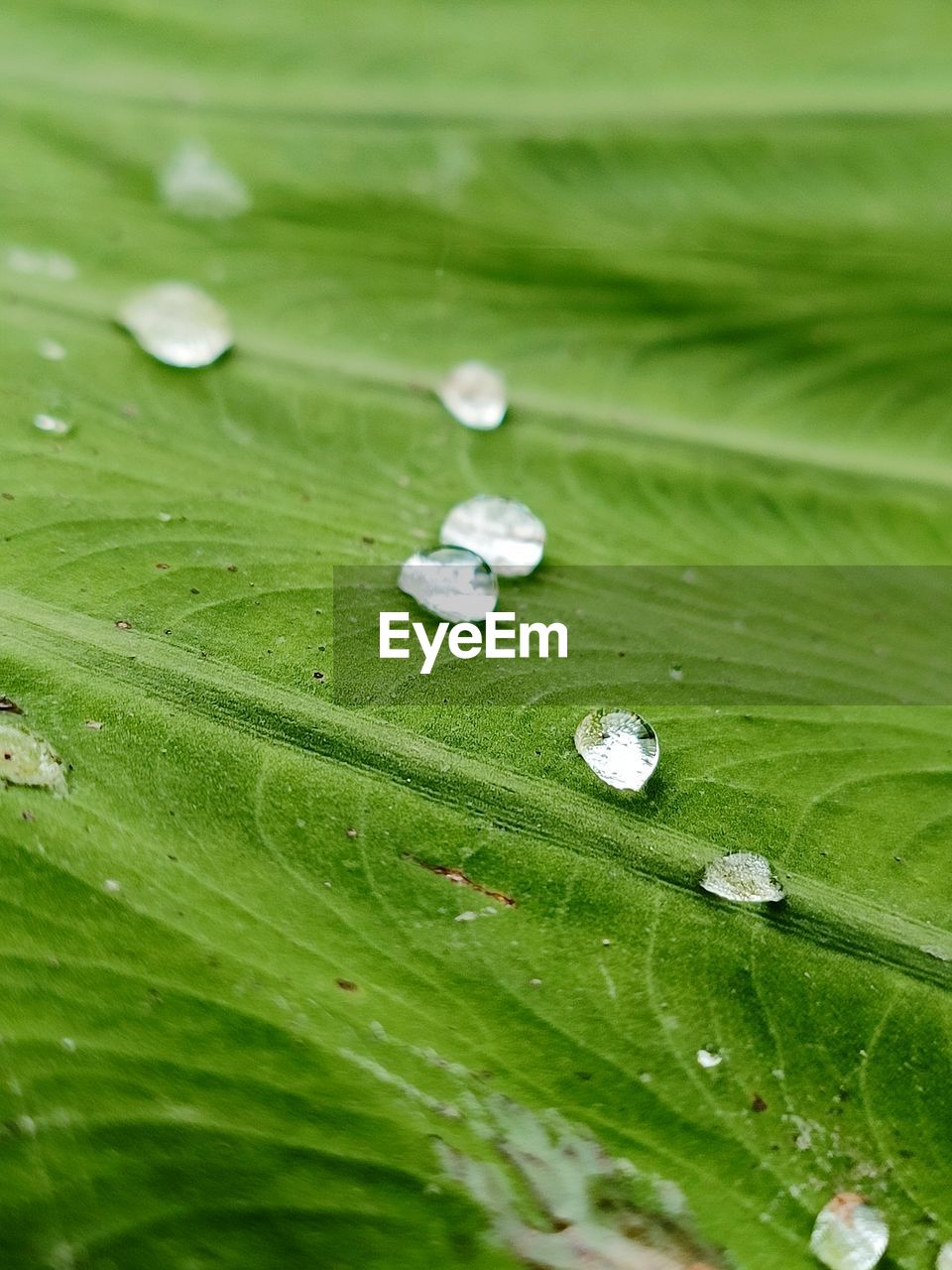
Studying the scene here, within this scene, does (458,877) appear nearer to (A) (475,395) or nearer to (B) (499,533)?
(B) (499,533)

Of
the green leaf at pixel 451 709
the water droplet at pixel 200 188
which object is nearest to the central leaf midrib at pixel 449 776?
the green leaf at pixel 451 709

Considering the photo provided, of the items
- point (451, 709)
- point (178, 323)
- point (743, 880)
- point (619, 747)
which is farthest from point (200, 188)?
point (743, 880)

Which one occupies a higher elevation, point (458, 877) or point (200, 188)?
point (200, 188)

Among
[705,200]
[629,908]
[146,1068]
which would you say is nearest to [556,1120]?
[629,908]

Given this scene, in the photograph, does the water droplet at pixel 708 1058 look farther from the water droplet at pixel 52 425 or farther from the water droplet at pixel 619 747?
the water droplet at pixel 52 425

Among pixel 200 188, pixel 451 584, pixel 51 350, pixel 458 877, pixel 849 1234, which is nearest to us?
pixel 849 1234
